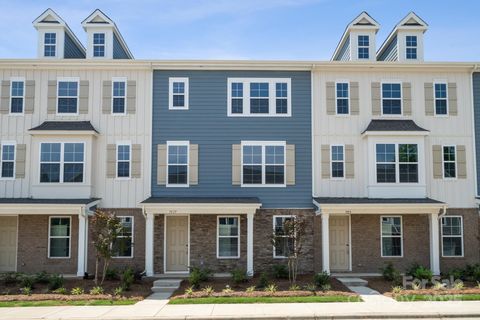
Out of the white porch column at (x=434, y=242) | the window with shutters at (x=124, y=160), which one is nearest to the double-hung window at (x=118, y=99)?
the window with shutters at (x=124, y=160)

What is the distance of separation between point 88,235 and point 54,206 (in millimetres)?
2015

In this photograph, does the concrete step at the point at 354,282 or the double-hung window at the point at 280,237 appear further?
the double-hung window at the point at 280,237

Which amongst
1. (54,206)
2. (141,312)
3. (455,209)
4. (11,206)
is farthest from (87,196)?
(455,209)

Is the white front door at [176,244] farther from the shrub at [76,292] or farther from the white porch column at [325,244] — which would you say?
the white porch column at [325,244]

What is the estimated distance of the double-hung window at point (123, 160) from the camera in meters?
20.4

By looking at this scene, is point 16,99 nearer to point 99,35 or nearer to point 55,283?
point 99,35

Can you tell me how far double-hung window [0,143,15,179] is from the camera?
20188mm

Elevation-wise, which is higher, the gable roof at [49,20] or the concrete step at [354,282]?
the gable roof at [49,20]

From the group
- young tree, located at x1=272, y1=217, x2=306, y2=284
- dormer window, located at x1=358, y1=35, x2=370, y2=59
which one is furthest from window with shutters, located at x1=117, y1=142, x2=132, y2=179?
dormer window, located at x1=358, y1=35, x2=370, y2=59

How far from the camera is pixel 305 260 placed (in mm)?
20031

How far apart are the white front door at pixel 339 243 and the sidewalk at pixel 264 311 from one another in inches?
239

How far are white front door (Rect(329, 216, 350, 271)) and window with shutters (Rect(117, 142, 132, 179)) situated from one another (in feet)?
28.8

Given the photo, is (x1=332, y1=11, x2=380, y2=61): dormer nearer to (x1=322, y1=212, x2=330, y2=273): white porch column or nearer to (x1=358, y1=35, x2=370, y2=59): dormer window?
(x1=358, y1=35, x2=370, y2=59): dormer window

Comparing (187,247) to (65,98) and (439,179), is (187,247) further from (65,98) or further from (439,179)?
(439,179)
